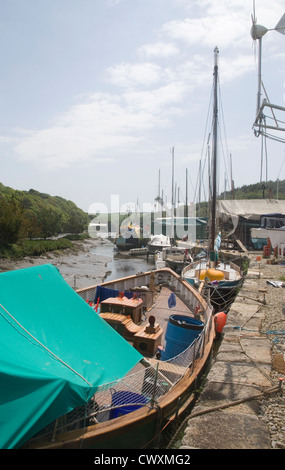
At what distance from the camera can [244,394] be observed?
5.98 meters

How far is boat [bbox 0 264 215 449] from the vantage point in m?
3.73

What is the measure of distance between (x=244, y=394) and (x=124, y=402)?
2548 mm

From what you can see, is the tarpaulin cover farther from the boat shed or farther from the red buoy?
the boat shed

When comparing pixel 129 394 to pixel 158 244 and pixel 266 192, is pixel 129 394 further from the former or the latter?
pixel 266 192

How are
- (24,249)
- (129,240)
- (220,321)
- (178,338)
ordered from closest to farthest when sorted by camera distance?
(178,338), (220,321), (24,249), (129,240)

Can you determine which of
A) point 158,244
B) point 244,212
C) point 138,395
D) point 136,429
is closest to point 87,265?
point 158,244

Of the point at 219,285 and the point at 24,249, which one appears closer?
the point at 219,285

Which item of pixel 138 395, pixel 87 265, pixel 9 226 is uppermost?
pixel 9 226

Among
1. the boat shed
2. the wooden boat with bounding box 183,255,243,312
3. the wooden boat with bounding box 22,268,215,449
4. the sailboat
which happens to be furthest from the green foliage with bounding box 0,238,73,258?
the wooden boat with bounding box 22,268,215,449

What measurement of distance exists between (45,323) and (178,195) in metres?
76.0

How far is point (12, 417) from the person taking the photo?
3.58m

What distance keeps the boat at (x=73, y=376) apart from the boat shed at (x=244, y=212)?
38432 millimetres
